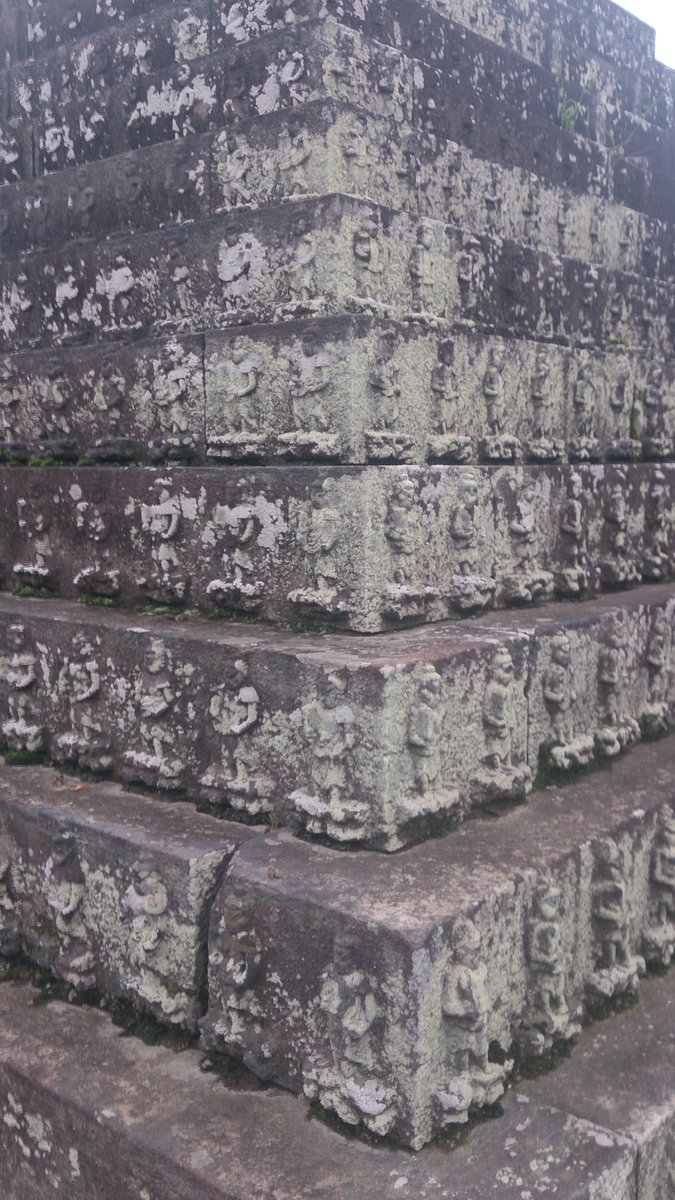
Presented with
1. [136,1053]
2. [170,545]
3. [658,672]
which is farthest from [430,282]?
[136,1053]

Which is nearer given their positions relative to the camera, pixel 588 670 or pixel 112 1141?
pixel 112 1141

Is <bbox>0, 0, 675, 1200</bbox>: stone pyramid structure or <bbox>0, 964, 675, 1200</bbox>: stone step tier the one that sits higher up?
<bbox>0, 0, 675, 1200</bbox>: stone pyramid structure

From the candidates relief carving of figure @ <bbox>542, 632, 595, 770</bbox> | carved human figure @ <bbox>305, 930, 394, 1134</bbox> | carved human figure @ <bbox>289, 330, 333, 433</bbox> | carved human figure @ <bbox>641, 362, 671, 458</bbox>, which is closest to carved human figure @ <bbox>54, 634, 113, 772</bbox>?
carved human figure @ <bbox>289, 330, 333, 433</bbox>

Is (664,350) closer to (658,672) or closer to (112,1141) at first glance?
(658,672)

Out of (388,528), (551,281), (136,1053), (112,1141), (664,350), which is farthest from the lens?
(664,350)

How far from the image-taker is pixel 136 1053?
11.4 ft

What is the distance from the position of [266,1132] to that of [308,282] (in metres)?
2.81

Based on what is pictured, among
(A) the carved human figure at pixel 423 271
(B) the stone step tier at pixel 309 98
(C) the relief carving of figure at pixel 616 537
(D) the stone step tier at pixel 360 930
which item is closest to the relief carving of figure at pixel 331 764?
(D) the stone step tier at pixel 360 930

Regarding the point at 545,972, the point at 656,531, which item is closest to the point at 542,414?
the point at 656,531

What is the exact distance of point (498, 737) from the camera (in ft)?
12.7

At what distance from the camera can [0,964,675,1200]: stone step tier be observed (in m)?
2.80

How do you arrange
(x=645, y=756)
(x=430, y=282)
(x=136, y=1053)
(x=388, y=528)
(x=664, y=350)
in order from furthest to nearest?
(x=664, y=350)
(x=645, y=756)
(x=430, y=282)
(x=388, y=528)
(x=136, y=1053)

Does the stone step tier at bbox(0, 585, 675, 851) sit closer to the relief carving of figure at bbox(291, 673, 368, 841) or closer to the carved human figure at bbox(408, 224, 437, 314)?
the relief carving of figure at bbox(291, 673, 368, 841)

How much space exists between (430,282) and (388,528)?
3.65 ft
